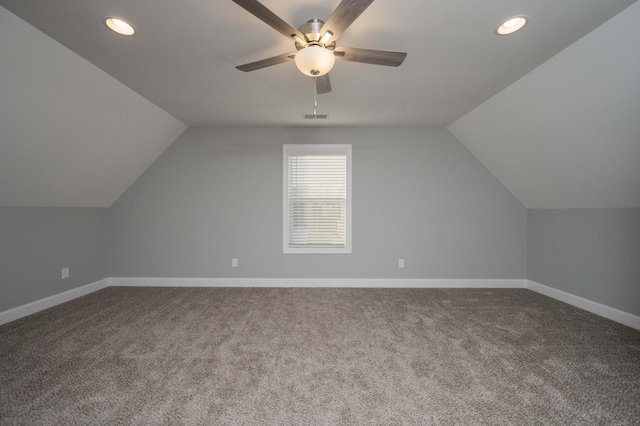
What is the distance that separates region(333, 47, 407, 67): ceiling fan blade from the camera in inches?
71.8

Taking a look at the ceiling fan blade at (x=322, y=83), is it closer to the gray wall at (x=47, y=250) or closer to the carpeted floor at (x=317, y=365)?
the carpeted floor at (x=317, y=365)

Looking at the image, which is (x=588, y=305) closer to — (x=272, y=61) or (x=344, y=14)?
(x=344, y=14)

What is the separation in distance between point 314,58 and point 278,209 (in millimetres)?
2701

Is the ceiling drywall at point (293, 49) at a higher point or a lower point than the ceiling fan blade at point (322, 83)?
higher

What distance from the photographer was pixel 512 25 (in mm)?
1952

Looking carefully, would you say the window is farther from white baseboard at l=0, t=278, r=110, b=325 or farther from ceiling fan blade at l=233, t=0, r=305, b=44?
white baseboard at l=0, t=278, r=110, b=325

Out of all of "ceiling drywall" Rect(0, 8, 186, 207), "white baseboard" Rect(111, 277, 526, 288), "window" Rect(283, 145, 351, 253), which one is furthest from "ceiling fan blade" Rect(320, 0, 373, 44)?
"white baseboard" Rect(111, 277, 526, 288)

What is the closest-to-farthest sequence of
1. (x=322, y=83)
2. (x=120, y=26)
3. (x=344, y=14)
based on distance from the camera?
(x=344, y=14)
(x=120, y=26)
(x=322, y=83)

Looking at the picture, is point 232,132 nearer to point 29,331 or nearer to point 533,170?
point 29,331

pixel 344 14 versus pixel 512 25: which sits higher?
pixel 512 25

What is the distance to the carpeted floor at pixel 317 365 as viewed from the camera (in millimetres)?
1630

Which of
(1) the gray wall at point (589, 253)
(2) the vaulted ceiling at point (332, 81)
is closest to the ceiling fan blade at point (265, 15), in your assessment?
(2) the vaulted ceiling at point (332, 81)

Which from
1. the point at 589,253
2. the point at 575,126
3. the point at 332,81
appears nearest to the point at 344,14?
the point at 332,81

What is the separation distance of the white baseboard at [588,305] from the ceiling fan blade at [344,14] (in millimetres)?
3704
